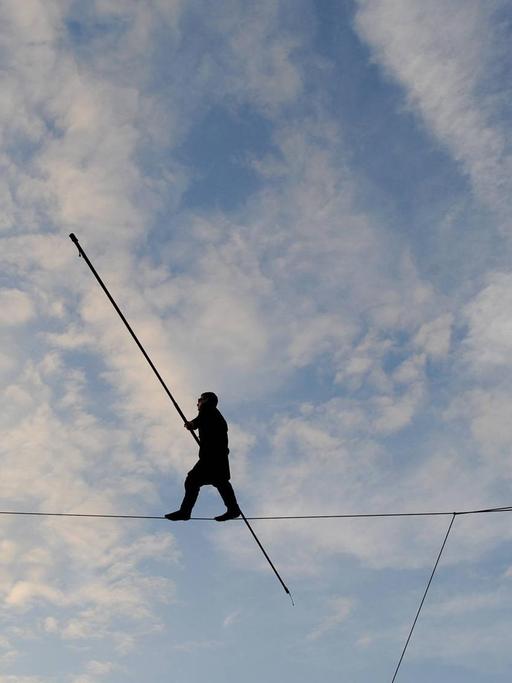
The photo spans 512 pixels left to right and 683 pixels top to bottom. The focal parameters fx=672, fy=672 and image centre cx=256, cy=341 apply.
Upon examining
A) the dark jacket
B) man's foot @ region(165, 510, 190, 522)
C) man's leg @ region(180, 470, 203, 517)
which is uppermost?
the dark jacket

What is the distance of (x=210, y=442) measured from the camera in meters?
8.04

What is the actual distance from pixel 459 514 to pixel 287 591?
2812mm

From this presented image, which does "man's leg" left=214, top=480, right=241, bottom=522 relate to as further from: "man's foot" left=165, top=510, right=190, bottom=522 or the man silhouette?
"man's foot" left=165, top=510, right=190, bottom=522

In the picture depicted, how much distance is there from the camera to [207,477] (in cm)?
804

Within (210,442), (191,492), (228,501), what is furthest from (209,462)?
(228,501)

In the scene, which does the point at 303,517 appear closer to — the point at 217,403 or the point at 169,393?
the point at 217,403

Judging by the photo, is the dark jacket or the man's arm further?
the dark jacket

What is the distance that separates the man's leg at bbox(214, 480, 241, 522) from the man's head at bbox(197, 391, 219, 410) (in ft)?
3.07

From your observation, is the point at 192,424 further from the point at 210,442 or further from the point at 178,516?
the point at 178,516

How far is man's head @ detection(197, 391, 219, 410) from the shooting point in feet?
26.5

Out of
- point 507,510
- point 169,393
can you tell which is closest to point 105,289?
point 169,393

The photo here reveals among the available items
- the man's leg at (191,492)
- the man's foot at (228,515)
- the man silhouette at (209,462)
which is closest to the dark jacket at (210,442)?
the man silhouette at (209,462)

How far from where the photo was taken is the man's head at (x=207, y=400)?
806 centimetres

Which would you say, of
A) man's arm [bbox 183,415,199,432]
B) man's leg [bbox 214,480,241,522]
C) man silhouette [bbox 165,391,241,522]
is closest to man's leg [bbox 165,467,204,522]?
man silhouette [bbox 165,391,241,522]
